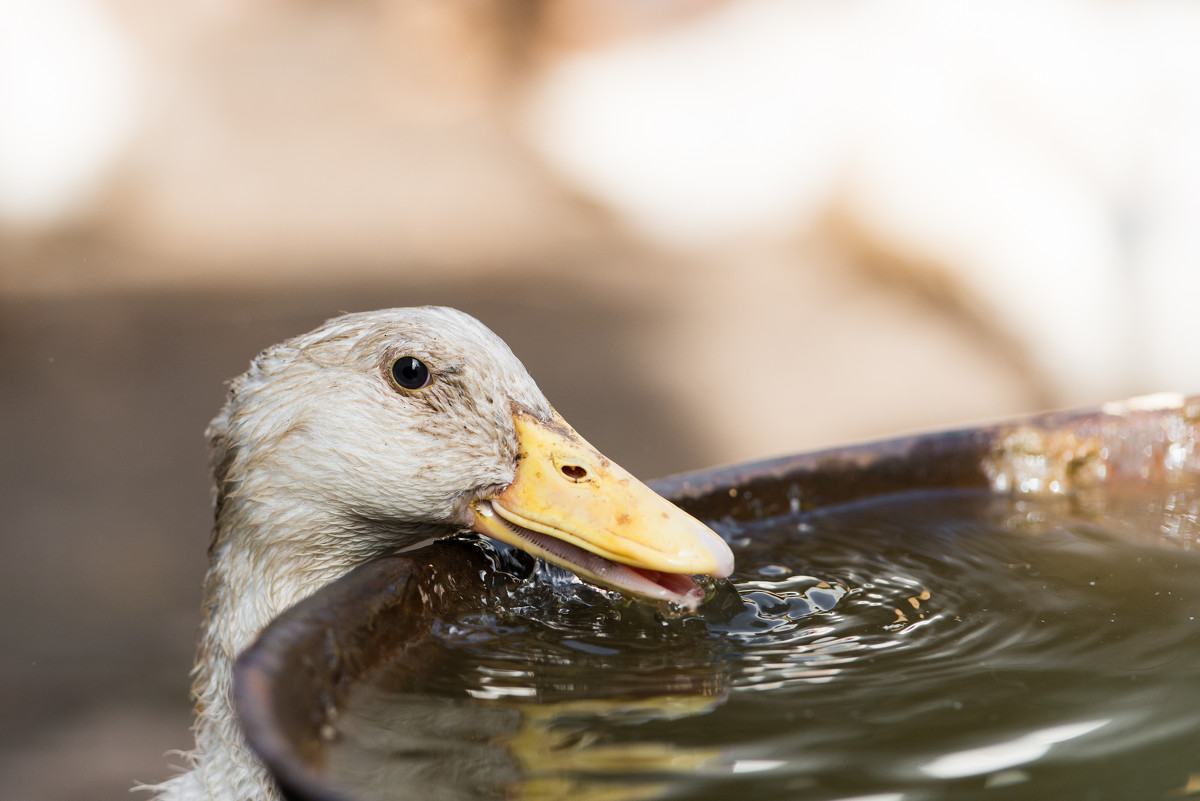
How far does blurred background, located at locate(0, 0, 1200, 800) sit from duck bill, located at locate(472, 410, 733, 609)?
441cm

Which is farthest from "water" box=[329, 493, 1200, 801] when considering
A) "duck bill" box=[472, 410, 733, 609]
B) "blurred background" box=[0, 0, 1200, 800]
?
"blurred background" box=[0, 0, 1200, 800]

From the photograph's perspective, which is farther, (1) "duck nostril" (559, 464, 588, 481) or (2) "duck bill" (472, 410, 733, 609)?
(1) "duck nostril" (559, 464, 588, 481)

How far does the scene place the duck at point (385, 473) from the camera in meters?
1.53

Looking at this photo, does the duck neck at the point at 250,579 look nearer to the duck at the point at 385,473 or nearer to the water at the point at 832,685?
the duck at the point at 385,473

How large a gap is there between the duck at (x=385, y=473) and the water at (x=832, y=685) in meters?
0.10

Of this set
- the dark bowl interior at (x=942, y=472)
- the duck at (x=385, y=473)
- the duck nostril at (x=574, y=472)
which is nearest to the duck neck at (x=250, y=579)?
the duck at (x=385, y=473)

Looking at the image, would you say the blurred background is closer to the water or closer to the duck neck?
the duck neck

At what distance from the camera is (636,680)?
123 centimetres

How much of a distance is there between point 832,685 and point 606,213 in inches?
279

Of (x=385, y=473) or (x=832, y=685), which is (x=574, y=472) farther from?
(x=832, y=685)

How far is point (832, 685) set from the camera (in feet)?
3.98

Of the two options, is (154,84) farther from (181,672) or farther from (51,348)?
(181,672)

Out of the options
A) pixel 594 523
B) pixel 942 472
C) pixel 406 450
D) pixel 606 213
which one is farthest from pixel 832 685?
pixel 606 213

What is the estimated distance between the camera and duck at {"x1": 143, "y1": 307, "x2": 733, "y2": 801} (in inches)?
60.1
